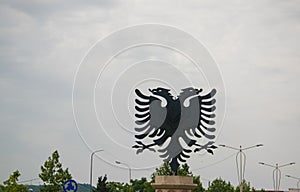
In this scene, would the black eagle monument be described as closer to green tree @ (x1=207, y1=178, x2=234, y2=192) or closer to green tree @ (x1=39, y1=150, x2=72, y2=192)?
green tree @ (x1=39, y1=150, x2=72, y2=192)

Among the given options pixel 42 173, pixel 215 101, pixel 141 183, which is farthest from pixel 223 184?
pixel 215 101

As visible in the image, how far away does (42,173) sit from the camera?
4606 cm

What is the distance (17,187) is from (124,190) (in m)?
28.7

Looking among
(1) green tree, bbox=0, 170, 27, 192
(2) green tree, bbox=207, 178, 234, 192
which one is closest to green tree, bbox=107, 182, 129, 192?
(2) green tree, bbox=207, 178, 234, 192

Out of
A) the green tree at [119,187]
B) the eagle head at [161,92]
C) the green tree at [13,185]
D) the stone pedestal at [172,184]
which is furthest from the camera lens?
the green tree at [119,187]

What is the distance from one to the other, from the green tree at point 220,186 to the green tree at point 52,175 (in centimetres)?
3336

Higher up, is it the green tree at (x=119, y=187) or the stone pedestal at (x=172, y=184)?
the green tree at (x=119, y=187)

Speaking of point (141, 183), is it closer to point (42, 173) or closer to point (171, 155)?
point (42, 173)

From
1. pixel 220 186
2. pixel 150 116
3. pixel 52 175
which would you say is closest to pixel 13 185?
pixel 52 175

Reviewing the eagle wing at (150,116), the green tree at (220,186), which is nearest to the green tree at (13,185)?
the eagle wing at (150,116)

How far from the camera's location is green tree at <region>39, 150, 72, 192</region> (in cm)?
4572

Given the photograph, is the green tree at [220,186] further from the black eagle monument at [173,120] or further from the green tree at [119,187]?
the black eagle monument at [173,120]

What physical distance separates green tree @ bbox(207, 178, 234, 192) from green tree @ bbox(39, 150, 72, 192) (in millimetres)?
33358

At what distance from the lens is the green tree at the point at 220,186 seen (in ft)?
252
